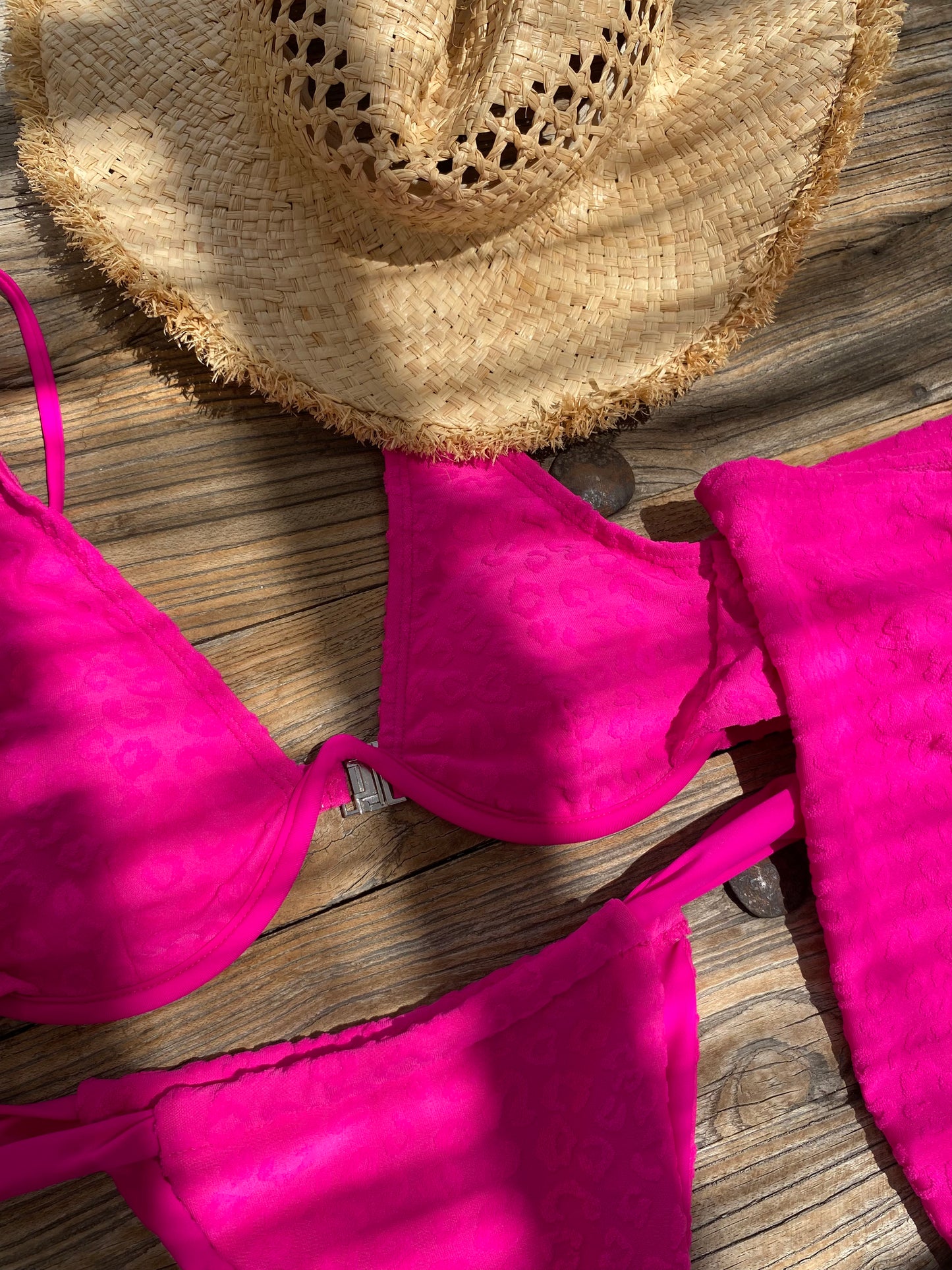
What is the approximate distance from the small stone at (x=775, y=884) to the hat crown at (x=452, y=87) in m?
0.77

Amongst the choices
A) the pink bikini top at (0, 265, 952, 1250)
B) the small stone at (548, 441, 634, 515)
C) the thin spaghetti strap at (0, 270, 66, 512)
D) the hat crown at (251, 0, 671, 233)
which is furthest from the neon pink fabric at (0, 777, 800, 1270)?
the hat crown at (251, 0, 671, 233)

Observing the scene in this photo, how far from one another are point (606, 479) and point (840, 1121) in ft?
2.54

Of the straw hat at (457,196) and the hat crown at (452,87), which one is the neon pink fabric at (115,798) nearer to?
the straw hat at (457,196)

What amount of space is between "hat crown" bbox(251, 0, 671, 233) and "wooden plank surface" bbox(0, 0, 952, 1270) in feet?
1.11

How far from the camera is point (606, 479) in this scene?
1.15 meters

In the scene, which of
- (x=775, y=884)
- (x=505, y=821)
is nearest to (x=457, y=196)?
(x=505, y=821)

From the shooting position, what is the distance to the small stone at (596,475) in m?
1.14

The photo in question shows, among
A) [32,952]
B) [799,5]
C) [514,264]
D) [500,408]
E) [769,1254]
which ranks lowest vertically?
[769,1254]

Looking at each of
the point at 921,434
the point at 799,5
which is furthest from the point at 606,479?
the point at 799,5

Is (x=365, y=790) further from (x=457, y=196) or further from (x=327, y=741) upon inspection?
(x=457, y=196)

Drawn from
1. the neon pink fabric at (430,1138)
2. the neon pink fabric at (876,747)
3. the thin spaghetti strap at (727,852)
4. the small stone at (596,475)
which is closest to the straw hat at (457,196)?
the small stone at (596,475)

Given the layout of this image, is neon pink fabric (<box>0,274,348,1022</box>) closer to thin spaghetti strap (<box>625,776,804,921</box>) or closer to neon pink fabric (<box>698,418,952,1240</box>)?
thin spaghetti strap (<box>625,776,804,921</box>)

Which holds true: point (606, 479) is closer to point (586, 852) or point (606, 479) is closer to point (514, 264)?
point (514, 264)

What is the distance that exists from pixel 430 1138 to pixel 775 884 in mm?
463
